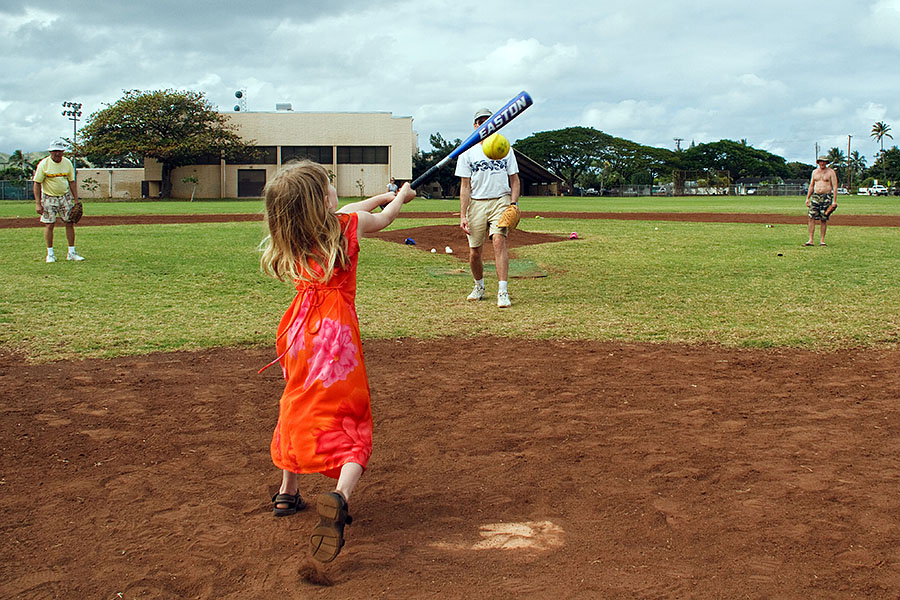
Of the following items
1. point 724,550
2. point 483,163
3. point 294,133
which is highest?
point 294,133

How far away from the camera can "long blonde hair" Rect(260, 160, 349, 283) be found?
11.0 ft

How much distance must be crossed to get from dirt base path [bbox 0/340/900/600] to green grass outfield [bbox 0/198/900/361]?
1184 mm

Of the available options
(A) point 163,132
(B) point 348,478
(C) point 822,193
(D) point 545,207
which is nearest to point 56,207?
(B) point 348,478

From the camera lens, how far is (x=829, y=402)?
199 inches

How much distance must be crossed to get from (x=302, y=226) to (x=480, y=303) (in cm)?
579

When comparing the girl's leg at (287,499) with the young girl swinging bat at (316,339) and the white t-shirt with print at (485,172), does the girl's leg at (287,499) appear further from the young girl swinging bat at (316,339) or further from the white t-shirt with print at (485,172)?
the white t-shirt with print at (485,172)

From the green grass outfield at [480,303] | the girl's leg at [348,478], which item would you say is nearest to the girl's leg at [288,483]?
the girl's leg at [348,478]

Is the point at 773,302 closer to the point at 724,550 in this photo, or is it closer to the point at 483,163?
the point at 483,163

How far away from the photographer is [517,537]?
3279 mm

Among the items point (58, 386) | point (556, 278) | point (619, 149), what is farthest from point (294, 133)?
point (58, 386)

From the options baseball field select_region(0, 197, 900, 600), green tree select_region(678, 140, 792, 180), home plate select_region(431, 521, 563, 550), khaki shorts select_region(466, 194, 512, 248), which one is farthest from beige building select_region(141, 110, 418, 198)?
home plate select_region(431, 521, 563, 550)

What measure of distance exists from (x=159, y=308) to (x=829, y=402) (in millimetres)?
6694

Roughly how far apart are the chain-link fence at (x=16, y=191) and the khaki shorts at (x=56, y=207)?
56.1 m

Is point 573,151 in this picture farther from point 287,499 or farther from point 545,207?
point 287,499
